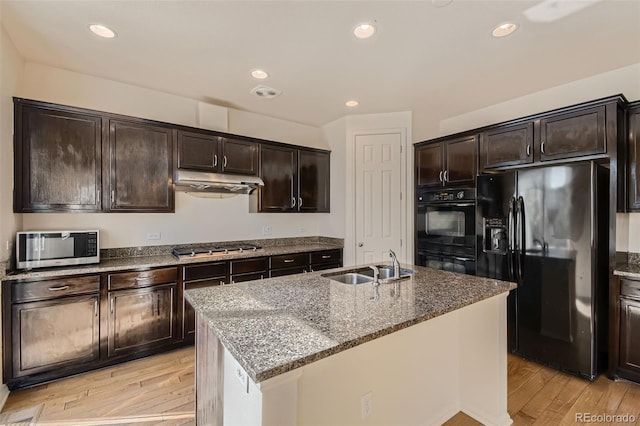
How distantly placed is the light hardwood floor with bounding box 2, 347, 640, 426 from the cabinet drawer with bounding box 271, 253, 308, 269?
4.42 ft

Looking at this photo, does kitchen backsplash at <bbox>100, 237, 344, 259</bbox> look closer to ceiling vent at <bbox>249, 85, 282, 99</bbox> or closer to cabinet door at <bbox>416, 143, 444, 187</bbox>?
cabinet door at <bbox>416, 143, 444, 187</bbox>

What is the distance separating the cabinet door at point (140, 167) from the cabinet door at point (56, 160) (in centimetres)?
13

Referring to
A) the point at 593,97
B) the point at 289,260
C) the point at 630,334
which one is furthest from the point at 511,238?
the point at 289,260

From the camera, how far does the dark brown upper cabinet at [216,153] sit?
3225 millimetres

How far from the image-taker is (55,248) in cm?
247

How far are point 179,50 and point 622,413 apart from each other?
427cm

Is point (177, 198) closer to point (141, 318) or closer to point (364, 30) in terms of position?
point (141, 318)

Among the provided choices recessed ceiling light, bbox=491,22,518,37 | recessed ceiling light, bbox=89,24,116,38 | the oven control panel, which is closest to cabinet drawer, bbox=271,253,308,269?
the oven control panel

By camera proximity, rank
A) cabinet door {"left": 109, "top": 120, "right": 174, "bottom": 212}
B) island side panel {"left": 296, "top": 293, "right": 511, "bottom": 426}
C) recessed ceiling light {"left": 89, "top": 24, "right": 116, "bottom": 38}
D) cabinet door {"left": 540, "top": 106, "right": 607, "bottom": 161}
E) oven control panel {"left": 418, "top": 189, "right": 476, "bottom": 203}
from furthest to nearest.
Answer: oven control panel {"left": 418, "top": 189, "right": 476, "bottom": 203}, cabinet door {"left": 109, "top": 120, "right": 174, "bottom": 212}, cabinet door {"left": 540, "top": 106, "right": 607, "bottom": 161}, recessed ceiling light {"left": 89, "top": 24, "right": 116, "bottom": 38}, island side panel {"left": 296, "top": 293, "right": 511, "bottom": 426}

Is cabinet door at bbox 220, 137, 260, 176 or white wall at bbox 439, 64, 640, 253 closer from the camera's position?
white wall at bbox 439, 64, 640, 253

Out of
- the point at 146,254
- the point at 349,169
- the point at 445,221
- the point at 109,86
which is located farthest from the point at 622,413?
the point at 109,86

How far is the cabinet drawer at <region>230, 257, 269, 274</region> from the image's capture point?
326cm

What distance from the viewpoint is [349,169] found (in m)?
4.12

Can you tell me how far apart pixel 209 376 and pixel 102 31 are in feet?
8.28
